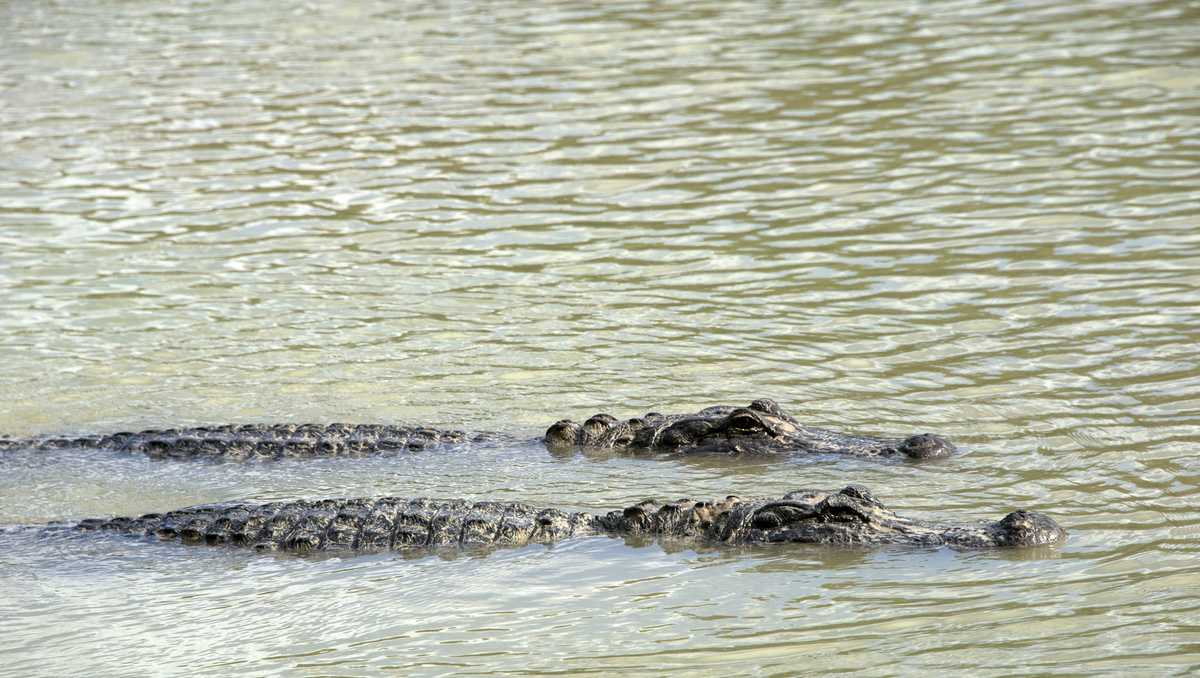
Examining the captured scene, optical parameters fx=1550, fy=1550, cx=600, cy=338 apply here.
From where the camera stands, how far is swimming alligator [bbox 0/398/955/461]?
8836mm

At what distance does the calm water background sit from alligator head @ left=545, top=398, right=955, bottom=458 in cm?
15

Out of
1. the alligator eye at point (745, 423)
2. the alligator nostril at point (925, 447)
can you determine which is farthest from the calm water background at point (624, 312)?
the alligator eye at point (745, 423)

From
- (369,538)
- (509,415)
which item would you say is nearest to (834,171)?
(509,415)

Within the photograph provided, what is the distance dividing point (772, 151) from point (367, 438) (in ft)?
24.5

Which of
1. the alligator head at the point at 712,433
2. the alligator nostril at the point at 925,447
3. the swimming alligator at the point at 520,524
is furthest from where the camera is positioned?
the alligator head at the point at 712,433

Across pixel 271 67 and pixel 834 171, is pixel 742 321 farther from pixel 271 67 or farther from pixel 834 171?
pixel 271 67

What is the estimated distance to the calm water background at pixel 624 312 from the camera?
655 cm

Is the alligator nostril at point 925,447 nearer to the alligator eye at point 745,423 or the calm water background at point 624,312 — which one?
the calm water background at point 624,312

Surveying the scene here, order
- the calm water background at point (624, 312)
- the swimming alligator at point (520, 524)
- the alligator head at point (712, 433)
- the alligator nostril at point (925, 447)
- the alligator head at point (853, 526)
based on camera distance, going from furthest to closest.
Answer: the alligator head at point (712, 433) < the alligator nostril at point (925, 447) < the swimming alligator at point (520, 524) < the alligator head at point (853, 526) < the calm water background at point (624, 312)

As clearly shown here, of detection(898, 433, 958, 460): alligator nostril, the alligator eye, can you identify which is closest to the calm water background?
detection(898, 433, 958, 460): alligator nostril

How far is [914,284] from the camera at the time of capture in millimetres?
11539

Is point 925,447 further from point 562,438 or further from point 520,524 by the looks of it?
point 520,524

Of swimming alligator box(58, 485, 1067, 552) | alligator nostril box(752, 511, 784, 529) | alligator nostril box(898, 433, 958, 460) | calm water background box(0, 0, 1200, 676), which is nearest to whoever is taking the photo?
calm water background box(0, 0, 1200, 676)

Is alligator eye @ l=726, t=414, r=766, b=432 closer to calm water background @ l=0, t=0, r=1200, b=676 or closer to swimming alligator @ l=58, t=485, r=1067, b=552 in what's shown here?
calm water background @ l=0, t=0, r=1200, b=676
